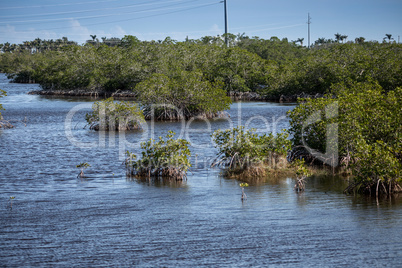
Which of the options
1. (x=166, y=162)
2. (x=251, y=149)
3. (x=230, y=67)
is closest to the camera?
(x=166, y=162)

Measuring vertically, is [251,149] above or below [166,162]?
above

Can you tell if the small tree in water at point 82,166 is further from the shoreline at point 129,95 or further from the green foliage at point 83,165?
the shoreline at point 129,95

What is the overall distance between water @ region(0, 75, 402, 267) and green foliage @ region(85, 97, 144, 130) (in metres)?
10.6

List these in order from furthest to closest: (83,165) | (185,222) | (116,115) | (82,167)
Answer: (116,115)
(82,167)
(83,165)
(185,222)

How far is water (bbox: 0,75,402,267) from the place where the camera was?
9.69 metres

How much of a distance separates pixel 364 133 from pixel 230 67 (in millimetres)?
52660

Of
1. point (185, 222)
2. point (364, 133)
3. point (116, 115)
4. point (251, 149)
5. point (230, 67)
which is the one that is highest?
point (230, 67)

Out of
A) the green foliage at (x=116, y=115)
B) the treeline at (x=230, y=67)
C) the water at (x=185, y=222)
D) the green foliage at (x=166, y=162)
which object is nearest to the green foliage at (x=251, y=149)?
the water at (x=185, y=222)

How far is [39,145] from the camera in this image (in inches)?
1023

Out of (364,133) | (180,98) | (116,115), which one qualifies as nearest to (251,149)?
(364,133)

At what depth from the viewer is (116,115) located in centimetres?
3062

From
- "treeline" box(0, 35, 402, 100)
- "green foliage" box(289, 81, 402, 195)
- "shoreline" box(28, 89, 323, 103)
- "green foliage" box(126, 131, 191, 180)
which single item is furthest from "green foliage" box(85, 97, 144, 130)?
"shoreline" box(28, 89, 323, 103)

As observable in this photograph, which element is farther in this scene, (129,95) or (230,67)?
(230,67)

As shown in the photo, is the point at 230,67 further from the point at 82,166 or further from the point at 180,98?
the point at 82,166
